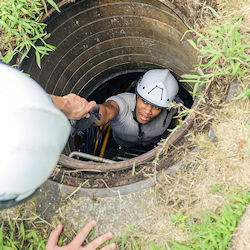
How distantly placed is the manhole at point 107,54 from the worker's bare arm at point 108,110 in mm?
602

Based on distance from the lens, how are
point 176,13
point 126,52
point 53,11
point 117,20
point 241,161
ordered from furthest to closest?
point 126,52, point 117,20, point 53,11, point 176,13, point 241,161

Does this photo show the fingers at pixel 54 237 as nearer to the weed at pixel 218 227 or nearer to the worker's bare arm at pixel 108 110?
the weed at pixel 218 227

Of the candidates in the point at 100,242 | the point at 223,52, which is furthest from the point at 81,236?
the point at 223,52

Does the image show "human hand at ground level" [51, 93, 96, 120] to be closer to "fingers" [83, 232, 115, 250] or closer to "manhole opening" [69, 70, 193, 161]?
"fingers" [83, 232, 115, 250]

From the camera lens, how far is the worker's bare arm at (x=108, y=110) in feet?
10.0

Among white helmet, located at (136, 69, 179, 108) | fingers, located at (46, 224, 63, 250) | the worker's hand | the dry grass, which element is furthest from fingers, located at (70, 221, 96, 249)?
white helmet, located at (136, 69, 179, 108)

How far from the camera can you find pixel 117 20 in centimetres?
352

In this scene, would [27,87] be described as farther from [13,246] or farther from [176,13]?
[176,13]

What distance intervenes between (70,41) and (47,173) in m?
2.41

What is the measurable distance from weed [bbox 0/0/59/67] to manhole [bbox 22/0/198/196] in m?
0.18

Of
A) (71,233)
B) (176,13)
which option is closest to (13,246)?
(71,233)

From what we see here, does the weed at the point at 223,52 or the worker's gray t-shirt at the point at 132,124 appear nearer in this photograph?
the weed at the point at 223,52

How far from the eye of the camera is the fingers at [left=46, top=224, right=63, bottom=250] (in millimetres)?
2323

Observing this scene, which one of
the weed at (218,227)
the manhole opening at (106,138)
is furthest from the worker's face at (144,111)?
the weed at (218,227)
